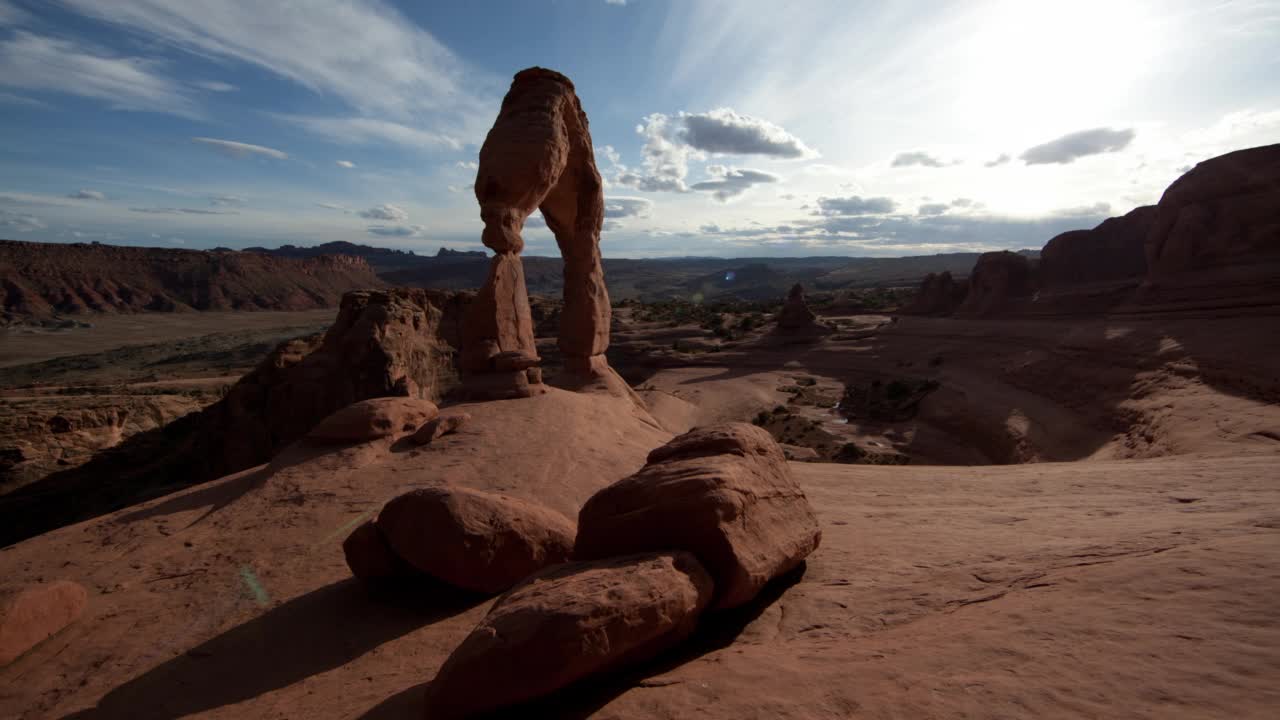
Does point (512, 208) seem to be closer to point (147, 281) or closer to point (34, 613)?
point (34, 613)

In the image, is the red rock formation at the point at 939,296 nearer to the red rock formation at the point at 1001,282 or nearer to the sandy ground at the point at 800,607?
the red rock formation at the point at 1001,282

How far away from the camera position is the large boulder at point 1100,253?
3039 centimetres

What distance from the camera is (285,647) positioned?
174 inches

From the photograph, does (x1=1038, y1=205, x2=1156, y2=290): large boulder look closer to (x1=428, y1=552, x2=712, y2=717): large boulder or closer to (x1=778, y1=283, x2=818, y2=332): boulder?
(x1=778, y1=283, x2=818, y2=332): boulder

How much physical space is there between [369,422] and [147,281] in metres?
92.8

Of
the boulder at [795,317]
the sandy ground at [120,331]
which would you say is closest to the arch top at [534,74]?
the boulder at [795,317]

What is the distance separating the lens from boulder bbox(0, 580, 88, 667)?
4.39 m

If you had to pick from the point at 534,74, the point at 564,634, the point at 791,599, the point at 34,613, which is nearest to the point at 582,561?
the point at 564,634

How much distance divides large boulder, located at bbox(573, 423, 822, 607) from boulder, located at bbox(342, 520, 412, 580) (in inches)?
71.5

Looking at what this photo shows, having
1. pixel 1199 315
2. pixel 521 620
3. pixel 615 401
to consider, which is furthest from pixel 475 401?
pixel 1199 315

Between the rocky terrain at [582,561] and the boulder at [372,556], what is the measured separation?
2cm

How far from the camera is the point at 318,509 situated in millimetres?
6461

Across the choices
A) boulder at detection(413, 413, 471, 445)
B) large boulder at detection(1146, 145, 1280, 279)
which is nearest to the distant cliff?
boulder at detection(413, 413, 471, 445)

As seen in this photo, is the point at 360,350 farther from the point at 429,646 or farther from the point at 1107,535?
the point at 1107,535
